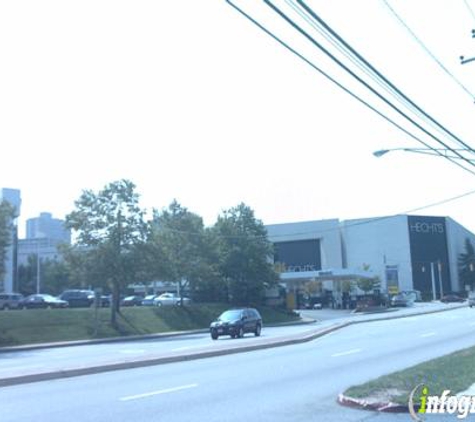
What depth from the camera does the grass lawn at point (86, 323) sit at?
39.3m

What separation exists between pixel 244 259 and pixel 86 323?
2276 cm

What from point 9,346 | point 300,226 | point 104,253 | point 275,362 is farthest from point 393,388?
point 300,226

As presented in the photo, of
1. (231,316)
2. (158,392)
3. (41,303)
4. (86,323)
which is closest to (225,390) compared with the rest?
(158,392)

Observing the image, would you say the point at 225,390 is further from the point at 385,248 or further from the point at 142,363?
the point at 385,248

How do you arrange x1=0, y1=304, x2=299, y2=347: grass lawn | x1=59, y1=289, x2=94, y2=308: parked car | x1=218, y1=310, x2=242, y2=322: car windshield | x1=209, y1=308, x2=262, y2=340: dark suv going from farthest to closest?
x1=59, y1=289, x2=94, y2=308: parked car, x1=0, y1=304, x2=299, y2=347: grass lawn, x1=218, y1=310, x2=242, y2=322: car windshield, x1=209, y1=308, x2=262, y2=340: dark suv

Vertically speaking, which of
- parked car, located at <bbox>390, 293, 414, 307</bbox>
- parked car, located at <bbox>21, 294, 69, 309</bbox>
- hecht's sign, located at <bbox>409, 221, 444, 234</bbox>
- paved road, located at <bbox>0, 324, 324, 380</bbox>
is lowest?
paved road, located at <bbox>0, 324, 324, 380</bbox>

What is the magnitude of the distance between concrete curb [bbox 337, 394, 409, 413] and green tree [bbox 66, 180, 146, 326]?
34110mm

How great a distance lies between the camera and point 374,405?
1025 cm

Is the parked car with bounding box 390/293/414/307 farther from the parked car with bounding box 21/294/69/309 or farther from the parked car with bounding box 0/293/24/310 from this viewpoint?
the parked car with bounding box 0/293/24/310

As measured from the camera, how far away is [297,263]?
106 metres

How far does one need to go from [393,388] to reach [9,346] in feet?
93.9

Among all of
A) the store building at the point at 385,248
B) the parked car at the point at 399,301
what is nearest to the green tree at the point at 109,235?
the parked car at the point at 399,301

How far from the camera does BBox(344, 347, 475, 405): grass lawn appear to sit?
1087cm

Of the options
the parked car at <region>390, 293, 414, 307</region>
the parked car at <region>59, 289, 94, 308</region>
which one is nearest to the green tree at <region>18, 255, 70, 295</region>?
the parked car at <region>59, 289, 94, 308</region>
